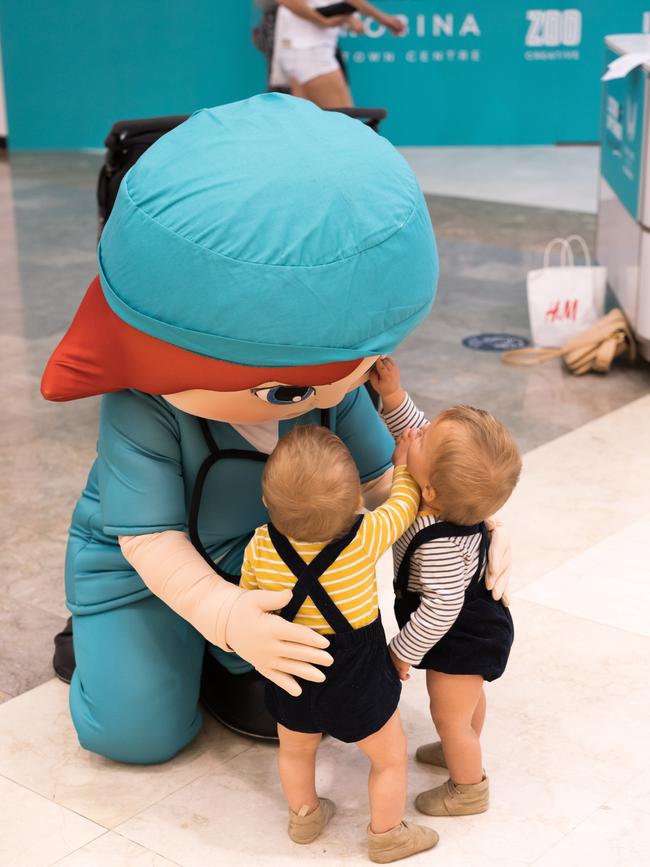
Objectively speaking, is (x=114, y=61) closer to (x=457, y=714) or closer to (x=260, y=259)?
(x=260, y=259)

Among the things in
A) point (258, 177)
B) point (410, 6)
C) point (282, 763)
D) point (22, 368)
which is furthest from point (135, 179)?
point (410, 6)

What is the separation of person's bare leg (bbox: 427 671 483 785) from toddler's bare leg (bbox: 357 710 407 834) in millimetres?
109

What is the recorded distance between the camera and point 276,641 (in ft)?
7.23

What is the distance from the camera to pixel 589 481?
4117 millimetres

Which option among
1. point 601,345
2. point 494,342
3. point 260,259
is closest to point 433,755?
point 260,259

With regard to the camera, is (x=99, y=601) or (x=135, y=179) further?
(x=99, y=601)

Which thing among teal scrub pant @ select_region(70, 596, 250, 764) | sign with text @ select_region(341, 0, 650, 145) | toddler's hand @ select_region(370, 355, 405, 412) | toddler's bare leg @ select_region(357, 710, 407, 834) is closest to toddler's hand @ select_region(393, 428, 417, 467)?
toddler's hand @ select_region(370, 355, 405, 412)

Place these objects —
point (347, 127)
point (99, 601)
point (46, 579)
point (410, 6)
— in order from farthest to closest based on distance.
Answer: point (410, 6) < point (46, 579) < point (99, 601) < point (347, 127)

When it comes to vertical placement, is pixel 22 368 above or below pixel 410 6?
below

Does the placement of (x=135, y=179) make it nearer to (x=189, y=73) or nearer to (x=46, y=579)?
(x=46, y=579)

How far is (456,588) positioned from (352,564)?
0.20m

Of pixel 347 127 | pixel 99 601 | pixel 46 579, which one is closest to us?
pixel 347 127

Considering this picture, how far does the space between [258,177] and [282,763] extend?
3.38 feet

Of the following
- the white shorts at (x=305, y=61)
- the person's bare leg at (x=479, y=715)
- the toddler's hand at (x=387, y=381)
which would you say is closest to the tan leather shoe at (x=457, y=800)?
the person's bare leg at (x=479, y=715)
